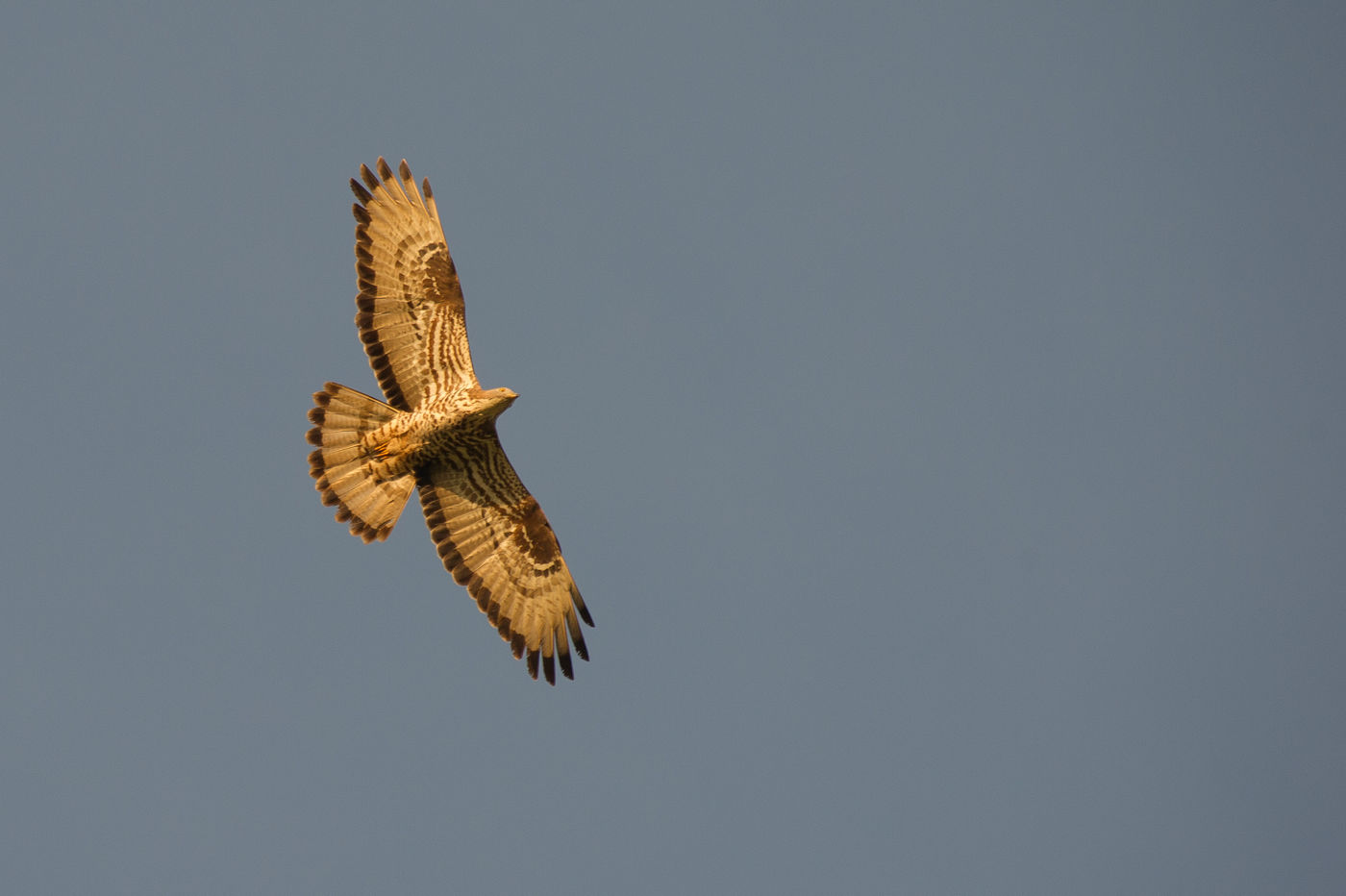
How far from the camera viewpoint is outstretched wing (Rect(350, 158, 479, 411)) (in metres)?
15.6

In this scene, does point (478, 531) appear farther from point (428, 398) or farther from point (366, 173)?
point (366, 173)

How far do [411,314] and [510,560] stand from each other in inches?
123

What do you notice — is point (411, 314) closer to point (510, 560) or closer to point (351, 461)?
point (351, 461)

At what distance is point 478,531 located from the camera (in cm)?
1627

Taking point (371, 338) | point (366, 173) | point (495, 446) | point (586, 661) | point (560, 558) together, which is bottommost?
point (586, 661)

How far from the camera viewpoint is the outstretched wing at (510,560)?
16172 millimetres

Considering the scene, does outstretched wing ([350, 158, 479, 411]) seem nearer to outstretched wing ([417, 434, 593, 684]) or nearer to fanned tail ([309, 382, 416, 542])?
fanned tail ([309, 382, 416, 542])

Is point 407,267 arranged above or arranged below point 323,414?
above

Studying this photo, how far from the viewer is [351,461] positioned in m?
15.6

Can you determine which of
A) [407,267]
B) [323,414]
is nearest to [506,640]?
[323,414]

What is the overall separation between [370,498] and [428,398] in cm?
135

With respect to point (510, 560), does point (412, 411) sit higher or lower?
higher

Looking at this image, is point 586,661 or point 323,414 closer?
point 323,414

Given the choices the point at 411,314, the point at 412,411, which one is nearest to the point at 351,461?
the point at 412,411
